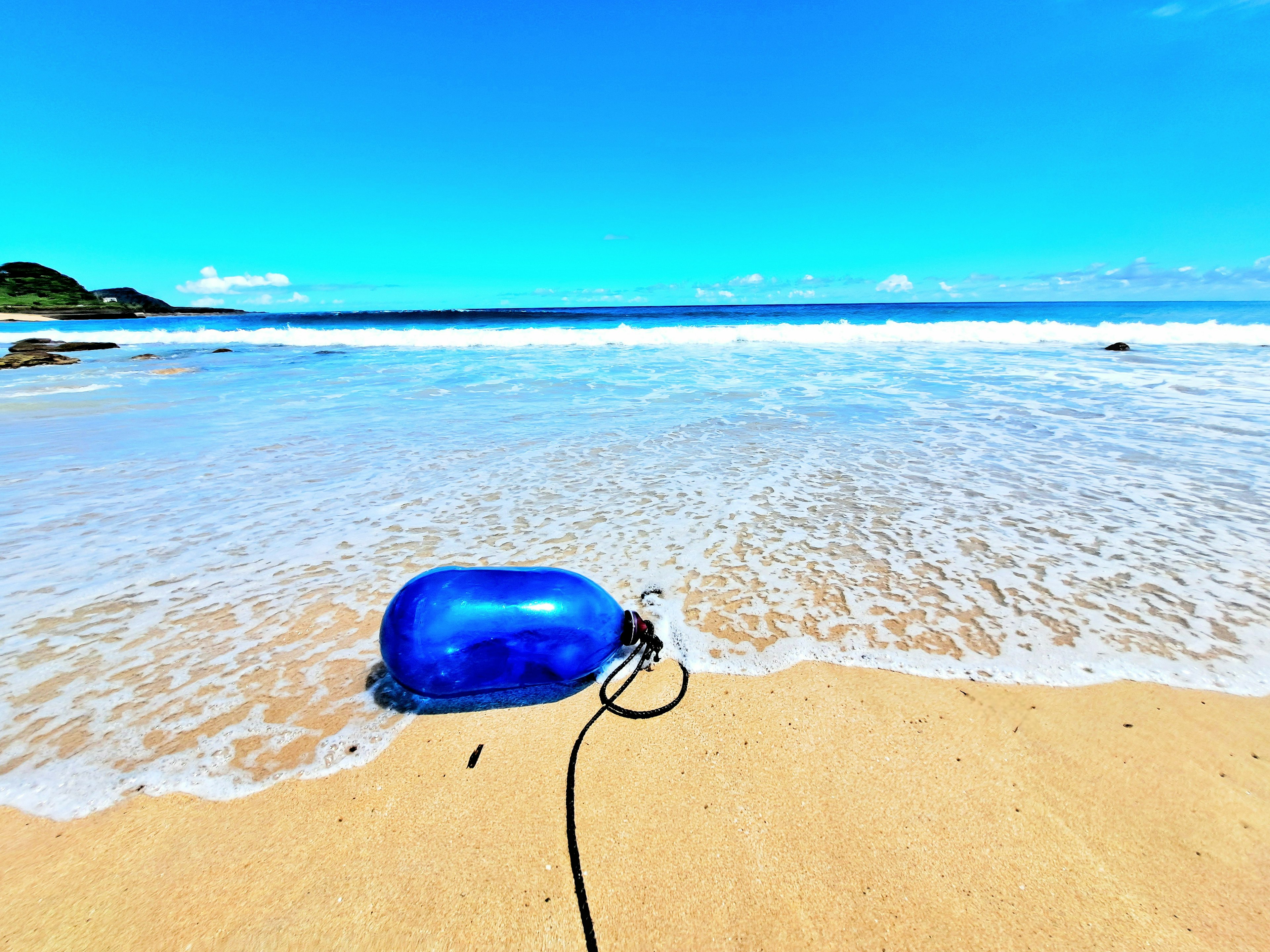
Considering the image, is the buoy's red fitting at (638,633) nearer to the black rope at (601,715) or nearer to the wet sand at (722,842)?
the black rope at (601,715)

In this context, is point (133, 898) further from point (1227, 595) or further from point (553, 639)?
point (1227, 595)

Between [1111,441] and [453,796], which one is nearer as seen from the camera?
[453,796]

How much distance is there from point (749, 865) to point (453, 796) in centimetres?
98

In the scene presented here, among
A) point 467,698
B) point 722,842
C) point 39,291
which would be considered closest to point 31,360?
point 467,698

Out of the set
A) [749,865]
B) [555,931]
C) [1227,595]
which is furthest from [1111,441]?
[555,931]

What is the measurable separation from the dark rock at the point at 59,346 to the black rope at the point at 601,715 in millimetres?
28818

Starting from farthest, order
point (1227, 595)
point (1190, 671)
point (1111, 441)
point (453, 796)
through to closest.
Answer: point (1111, 441) → point (1227, 595) → point (1190, 671) → point (453, 796)

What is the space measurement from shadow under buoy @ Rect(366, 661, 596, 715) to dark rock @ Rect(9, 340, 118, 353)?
28.1m

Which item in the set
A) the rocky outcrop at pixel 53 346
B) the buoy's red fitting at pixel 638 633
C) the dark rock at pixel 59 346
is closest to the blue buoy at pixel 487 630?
the buoy's red fitting at pixel 638 633

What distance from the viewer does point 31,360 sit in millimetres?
16891

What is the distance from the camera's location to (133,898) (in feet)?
4.93

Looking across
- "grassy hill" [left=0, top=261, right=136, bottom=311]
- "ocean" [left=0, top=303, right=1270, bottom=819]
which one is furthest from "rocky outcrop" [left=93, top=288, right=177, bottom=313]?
"ocean" [left=0, top=303, right=1270, bottom=819]

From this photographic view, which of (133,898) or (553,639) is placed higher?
(553,639)

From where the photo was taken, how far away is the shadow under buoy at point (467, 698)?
217cm
